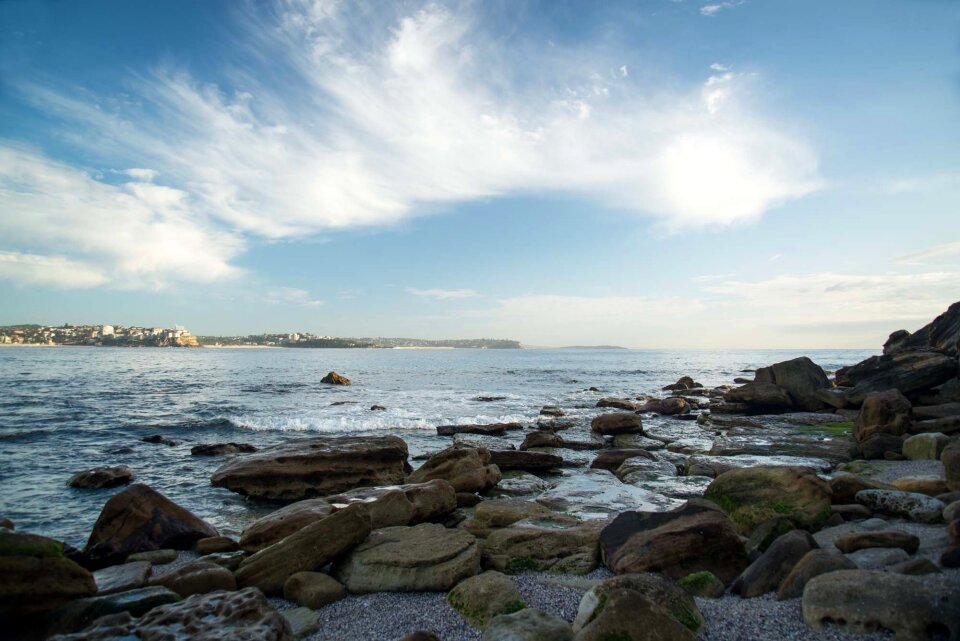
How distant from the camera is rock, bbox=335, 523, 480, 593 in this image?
636 cm

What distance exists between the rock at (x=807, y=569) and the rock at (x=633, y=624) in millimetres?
1966

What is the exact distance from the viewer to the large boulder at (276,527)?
824 cm

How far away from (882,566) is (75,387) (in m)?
51.2

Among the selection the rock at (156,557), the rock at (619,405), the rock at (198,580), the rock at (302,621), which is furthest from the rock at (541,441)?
the rock at (619,405)

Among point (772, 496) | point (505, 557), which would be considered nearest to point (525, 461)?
point (772, 496)

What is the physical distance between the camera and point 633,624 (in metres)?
4.02

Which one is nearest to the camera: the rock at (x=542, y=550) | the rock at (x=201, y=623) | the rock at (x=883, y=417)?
the rock at (x=201, y=623)

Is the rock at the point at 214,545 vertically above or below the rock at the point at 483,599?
below

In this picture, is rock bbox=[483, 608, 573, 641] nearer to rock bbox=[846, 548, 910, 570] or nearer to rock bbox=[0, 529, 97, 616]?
rock bbox=[846, 548, 910, 570]

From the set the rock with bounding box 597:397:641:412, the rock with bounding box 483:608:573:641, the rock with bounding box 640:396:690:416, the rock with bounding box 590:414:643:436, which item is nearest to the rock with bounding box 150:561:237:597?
the rock with bounding box 483:608:573:641

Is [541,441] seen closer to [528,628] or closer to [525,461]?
[525,461]

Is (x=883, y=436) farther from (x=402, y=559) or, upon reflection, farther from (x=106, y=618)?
(x=106, y=618)

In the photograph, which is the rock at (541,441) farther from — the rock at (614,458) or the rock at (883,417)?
the rock at (883,417)

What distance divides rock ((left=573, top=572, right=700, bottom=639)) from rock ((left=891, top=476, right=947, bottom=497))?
752 cm
